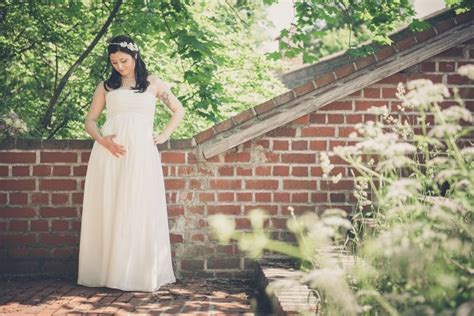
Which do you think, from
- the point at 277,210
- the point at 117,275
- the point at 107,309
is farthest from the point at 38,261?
the point at 277,210

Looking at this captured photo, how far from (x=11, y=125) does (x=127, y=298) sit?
186 centimetres

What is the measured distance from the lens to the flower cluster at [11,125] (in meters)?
4.98

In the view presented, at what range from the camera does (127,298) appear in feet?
13.9

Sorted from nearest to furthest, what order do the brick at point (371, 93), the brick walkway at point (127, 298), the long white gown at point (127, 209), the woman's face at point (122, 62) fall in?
the brick walkway at point (127, 298), the long white gown at point (127, 209), the woman's face at point (122, 62), the brick at point (371, 93)

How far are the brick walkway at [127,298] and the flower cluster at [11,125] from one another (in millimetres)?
1223

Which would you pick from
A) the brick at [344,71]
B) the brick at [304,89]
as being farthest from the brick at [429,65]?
the brick at [304,89]

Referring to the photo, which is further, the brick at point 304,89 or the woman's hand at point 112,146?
the brick at point 304,89

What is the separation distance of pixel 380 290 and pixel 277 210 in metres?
2.29

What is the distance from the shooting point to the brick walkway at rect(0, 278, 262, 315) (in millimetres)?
3865

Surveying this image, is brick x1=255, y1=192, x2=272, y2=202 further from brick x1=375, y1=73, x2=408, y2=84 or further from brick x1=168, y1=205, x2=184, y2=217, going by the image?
brick x1=375, y1=73, x2=408, y2=84

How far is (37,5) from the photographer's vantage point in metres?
7.08

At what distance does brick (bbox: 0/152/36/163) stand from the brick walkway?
0.97 m

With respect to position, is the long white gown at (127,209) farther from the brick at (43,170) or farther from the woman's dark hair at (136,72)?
the brick at (43,170)

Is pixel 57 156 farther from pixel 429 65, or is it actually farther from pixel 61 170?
pixel 429 65
